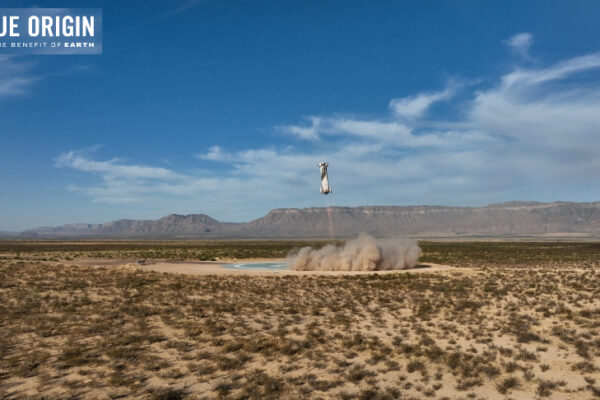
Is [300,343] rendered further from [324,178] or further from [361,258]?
[361,258]

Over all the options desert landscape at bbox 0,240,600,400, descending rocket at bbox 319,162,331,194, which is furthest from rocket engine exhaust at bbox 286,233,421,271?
desert landscape at bbox 0,240,600,400

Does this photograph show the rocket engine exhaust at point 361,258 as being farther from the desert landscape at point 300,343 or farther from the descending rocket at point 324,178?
the desert landscape at point 300,343

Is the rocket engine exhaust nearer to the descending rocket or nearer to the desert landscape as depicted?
the descending rocket

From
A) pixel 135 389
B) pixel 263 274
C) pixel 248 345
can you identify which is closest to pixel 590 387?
pixel 248 345

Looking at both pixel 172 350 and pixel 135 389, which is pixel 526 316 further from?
pixel 135 389

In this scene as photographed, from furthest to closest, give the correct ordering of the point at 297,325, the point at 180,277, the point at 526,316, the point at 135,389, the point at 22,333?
the point at 180,277
the point at 526,316
the point at 297,325
the point at 22,333
the point at 135,389
